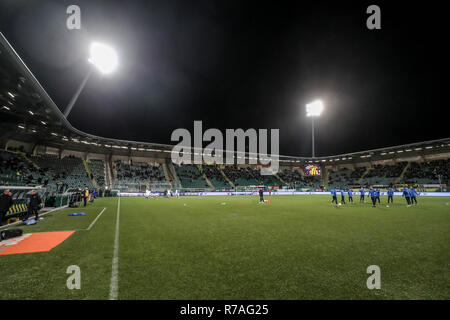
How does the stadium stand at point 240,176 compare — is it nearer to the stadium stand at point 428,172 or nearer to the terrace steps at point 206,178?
the terrace steps at point 206,178

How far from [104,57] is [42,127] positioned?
516 inches

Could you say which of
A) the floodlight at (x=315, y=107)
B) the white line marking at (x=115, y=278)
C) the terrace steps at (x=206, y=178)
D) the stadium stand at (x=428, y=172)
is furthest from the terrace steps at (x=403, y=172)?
the white line marking at (x=115, y=278)

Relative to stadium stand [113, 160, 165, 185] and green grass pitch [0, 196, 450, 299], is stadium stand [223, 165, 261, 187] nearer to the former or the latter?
stadium stand [113, 160, 165, 185]

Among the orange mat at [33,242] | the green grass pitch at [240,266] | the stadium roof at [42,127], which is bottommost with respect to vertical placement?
the orange mat at [33,242]

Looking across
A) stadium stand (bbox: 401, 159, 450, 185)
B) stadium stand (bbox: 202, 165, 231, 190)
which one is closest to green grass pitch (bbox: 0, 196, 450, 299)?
stadium stand (bbox: 202, 165, 231, 190)

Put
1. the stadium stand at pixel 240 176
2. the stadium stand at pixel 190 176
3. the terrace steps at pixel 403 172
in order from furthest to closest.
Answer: the stadium stand at pixel 240 176 < the stadium stand at pixel 190 176 < the terrace steps at pixel 403 172

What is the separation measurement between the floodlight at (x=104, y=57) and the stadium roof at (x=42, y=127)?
8.58 m

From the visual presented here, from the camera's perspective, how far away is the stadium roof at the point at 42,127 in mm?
15197

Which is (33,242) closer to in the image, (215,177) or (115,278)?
(115,278)

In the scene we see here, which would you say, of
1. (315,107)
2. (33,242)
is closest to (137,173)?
(33,242)

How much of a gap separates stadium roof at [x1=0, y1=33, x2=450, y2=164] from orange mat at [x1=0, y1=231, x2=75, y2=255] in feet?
41.6

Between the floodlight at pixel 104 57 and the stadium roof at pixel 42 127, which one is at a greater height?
the floodlight at pixel 104 57

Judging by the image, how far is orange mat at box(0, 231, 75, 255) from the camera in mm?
5148
